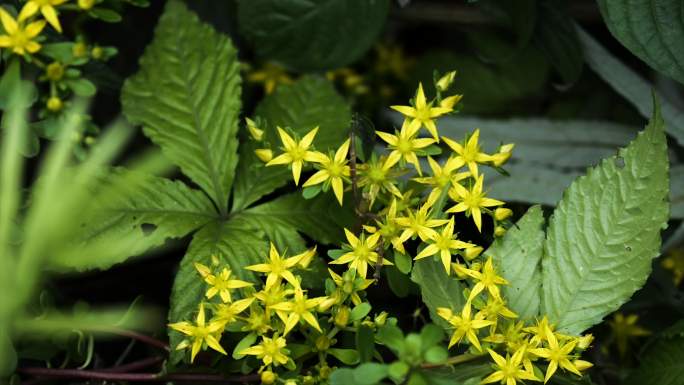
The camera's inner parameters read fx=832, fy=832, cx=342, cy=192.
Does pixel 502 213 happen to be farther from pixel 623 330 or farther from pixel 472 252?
pixel 623 330

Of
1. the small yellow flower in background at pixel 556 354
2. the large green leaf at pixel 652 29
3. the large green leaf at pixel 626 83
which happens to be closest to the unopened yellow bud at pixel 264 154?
A: the small yellow flower in background at pixel 556 354

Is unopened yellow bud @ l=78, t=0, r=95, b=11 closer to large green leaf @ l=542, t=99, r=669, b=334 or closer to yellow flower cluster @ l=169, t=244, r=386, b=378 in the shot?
yellow flower cluster @ l=169, t=244, r=386, b=378

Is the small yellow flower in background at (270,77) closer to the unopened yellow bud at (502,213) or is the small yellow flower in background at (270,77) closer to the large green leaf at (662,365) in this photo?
the unopened yellow bud at (502,213)

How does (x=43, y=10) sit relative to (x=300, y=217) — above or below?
above

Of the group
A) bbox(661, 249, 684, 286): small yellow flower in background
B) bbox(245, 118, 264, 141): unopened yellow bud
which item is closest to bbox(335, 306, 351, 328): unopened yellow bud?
bbox(245, 118, 264, 141): unopened yellow bud

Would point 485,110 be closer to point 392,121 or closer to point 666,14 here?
point 392,121

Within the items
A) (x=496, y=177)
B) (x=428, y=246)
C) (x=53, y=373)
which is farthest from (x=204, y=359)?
(x=496, y=177)

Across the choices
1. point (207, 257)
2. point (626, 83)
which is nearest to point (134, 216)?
point (207, 257)
